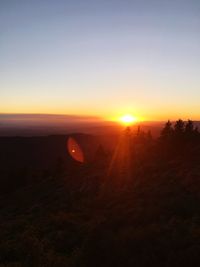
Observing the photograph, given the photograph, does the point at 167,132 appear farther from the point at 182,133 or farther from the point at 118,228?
the point at 118,228

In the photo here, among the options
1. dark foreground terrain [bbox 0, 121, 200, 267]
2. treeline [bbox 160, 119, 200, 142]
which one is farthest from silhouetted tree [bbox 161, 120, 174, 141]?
dark foreground terrain [bbox 0, 121, 200, 267]

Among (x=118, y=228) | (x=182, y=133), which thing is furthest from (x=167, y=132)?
(x=118, y=228)

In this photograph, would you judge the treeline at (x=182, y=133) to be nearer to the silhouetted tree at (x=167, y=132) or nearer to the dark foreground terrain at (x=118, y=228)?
the silhouetted tree at (x=167, y=132)

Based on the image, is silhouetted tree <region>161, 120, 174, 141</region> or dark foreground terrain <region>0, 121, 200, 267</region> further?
silhouetted tree <region>161, 120, 174, 141</region>

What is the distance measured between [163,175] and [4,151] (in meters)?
172

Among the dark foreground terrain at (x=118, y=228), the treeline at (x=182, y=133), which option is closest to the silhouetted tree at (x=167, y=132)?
the treeline at (x=182, y=133)

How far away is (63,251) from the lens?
1540cm

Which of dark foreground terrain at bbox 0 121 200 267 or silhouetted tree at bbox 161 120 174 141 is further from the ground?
silhouetted tree at bbox 161 120 174 141

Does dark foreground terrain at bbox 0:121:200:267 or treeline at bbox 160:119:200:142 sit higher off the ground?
treeline at bbox 160:119:200:142

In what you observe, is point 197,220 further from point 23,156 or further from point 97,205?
point 23,156

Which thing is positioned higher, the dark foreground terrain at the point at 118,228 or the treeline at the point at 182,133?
the treeline at the point at 182,133

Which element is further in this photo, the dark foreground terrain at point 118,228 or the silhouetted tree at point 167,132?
the silhouetted tree at point 167,132

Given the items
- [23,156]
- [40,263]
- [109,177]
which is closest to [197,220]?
[40,263]

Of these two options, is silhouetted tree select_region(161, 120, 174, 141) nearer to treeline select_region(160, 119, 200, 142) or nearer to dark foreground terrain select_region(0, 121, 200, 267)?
treeline select_region(160, 119, 200, 142)
